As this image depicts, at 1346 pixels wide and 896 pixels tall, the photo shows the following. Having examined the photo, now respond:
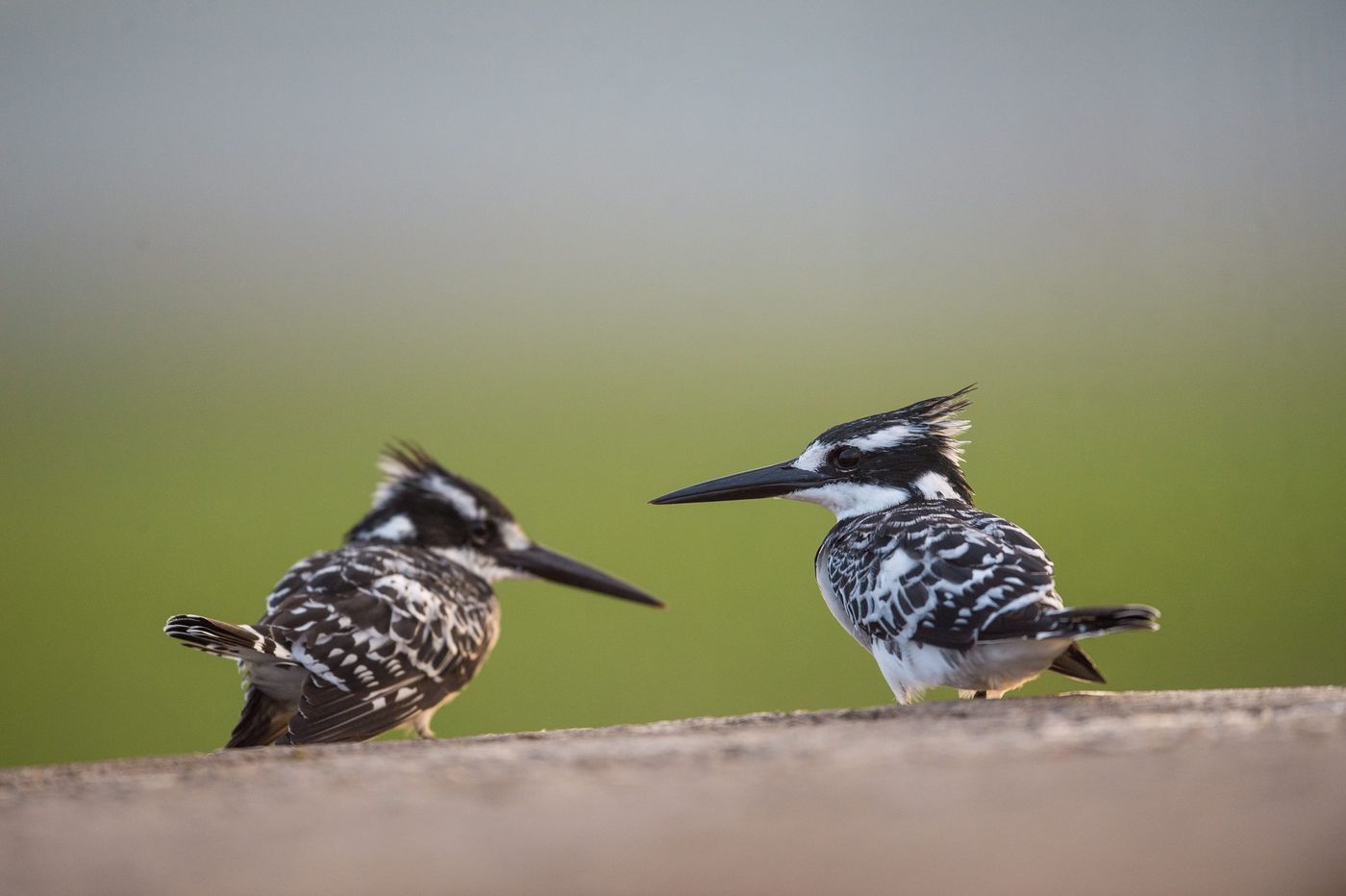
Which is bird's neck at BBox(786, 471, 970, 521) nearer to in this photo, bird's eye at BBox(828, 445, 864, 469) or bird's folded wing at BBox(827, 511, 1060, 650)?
bird's eye at BBox(828, 445, 864, 469)

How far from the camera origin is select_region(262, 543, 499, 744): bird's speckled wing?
388 cm

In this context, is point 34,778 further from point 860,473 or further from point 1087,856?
point 860,473

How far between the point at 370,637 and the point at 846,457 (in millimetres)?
1697

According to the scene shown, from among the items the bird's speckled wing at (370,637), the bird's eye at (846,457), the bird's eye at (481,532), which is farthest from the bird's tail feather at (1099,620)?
the bird's eye at (481,532)

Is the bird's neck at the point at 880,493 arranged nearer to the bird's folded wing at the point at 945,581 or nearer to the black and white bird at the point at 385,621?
the bird's folded wing at the point at 945,581

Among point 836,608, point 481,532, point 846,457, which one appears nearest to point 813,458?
point 846,457

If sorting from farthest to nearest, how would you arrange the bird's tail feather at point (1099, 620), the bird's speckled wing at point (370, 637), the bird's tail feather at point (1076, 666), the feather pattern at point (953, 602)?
the bird's speckled wing at point (370, 637), the bird's tail feather at point (1076, 666), the feather pattern at point (953, 602), the bird's tail feather at point (1099, 620)

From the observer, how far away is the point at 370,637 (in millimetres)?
4074

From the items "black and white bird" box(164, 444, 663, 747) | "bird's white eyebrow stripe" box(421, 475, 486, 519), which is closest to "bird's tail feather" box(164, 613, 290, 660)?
"black and white bird" box(164, 444, 663, 747)

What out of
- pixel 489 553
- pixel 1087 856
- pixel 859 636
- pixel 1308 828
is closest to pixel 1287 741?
pixel 1308 828

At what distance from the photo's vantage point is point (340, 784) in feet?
6.20

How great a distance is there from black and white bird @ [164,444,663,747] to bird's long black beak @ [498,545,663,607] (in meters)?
0.01

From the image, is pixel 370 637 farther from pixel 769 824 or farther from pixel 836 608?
pixel 769 824

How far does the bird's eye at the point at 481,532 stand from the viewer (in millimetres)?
5453
